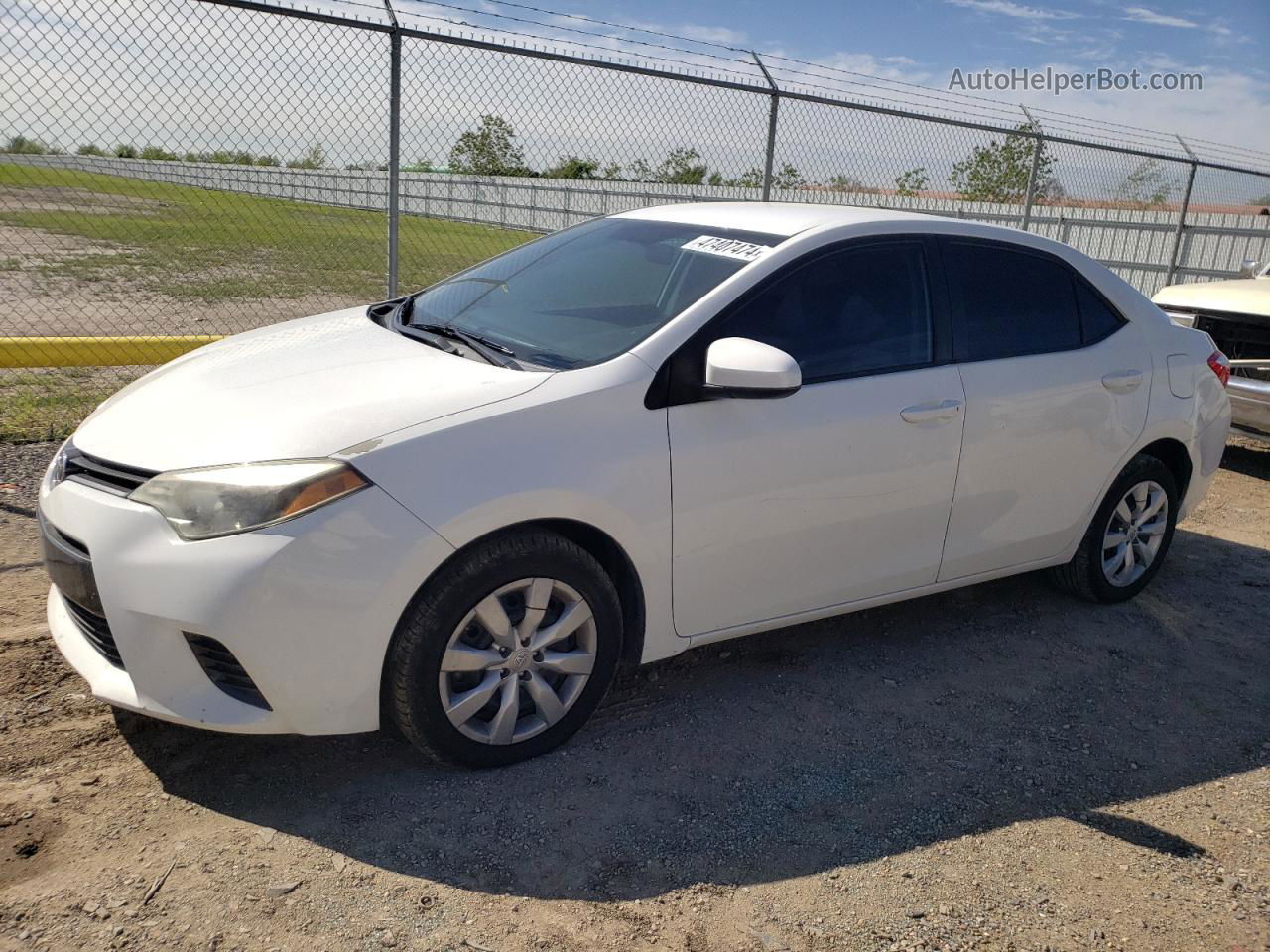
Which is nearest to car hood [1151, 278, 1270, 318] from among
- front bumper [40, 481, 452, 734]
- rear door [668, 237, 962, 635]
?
rear door [668, 237, 962, 635]

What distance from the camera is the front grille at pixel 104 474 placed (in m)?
2.85

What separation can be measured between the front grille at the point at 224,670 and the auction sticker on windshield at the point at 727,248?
81.1 inches

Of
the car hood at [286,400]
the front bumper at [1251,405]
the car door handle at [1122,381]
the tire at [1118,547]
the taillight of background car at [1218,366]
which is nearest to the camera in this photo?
the car hood at [286,400]

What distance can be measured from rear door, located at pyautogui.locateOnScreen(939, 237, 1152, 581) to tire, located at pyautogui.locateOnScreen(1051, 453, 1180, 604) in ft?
0.56

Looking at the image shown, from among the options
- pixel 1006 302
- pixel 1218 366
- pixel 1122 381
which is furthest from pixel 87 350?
pixel 1218 366

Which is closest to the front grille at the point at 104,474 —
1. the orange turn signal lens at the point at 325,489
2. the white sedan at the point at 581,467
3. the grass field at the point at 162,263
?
the white sedan at the point at 581,467

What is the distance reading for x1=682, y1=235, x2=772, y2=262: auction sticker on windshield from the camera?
11.8 ft

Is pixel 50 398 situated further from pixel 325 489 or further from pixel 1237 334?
pixel 1237 334

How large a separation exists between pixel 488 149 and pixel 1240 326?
5831 mm

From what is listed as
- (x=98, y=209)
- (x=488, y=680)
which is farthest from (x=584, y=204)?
(x=98, y=209)

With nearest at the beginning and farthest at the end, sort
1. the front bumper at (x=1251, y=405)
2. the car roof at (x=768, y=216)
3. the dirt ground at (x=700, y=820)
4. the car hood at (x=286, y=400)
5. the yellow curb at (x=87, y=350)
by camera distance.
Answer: the dirt ground at (x=700, y=820)
the car hood at (x=286, y=400)
the car roof at (x=768, y=216)
the yellow curb at (x=87, y=350)
the front bumper at (x=1251, y=405)

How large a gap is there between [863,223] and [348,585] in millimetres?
2274

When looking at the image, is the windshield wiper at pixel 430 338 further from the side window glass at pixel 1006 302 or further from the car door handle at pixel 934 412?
the side window glass at pixel 1006 302

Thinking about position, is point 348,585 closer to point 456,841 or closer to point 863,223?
point 456,841
